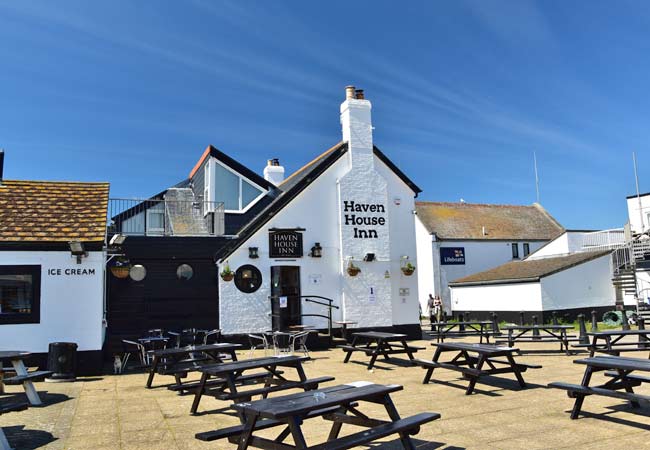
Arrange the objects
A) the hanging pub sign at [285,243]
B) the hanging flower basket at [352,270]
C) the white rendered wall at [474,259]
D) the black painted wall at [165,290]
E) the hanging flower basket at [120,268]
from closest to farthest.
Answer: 1. the hanging flower basket at [120,268]
2. the black painted wall at [165,290]
3. the hanging pub sign at [285,243]
4. the hanging flower basket at [352,270]
5. the white rendered wall at [474,259]

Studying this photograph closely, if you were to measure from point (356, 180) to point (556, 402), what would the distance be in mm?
11479

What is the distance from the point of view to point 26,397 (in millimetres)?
8969

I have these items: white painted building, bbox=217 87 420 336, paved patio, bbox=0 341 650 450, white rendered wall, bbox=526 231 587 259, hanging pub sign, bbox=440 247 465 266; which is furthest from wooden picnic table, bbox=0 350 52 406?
hanging pub sign, bbox=440 247 465 266

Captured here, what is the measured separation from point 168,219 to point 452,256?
21362 mm

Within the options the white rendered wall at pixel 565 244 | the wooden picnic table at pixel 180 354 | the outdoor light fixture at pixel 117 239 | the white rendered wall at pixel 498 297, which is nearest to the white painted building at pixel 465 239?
the white rendered wall at pixel 498 297

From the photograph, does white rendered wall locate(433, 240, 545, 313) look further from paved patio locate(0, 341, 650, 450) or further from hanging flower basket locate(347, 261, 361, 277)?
paved patio locate(0, 341, 650, 450)

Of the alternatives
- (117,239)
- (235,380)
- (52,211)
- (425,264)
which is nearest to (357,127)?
(117,239)

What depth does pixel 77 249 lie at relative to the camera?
11.6 meters

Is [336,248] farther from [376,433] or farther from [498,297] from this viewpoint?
[498,297]

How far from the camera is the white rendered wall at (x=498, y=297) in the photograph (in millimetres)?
25266

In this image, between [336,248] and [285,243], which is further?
[336,248]

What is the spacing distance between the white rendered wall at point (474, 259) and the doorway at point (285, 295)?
711 inches

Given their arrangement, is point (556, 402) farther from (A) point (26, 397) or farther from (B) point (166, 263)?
(B) point (166, 263)

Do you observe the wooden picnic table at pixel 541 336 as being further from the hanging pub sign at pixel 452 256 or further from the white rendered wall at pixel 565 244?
the hanging pub sign at pixel 452 256
